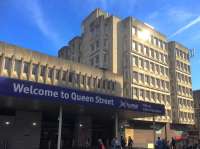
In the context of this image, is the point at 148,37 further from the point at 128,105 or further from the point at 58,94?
the point at 58,94

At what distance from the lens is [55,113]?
32531 millimetres

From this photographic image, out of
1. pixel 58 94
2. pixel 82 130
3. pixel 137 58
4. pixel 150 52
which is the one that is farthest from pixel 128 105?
pixel 150 52

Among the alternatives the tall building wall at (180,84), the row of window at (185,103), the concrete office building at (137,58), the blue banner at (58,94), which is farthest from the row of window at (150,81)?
the blue banner at (58,94)

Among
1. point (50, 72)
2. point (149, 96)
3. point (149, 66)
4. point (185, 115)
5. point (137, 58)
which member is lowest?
point (185, 115)

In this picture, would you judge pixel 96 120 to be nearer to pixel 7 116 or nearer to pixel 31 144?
pixel 31 144

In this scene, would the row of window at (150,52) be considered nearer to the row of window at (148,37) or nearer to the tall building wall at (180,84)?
the row of window at (148,37)

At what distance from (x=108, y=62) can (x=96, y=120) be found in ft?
66.8

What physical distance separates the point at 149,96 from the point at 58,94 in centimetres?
3601

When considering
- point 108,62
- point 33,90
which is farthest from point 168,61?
point 33,90

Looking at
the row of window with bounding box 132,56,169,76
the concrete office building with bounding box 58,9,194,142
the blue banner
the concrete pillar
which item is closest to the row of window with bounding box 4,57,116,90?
the concrete pillar

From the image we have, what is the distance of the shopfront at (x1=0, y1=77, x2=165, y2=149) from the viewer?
2145 cm

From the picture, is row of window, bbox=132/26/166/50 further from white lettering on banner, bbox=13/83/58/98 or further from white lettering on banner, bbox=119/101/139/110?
white lettering on banner, bbox=13/83/58/98

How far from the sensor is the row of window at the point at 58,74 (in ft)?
119

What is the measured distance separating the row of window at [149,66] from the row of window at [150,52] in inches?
60.6
